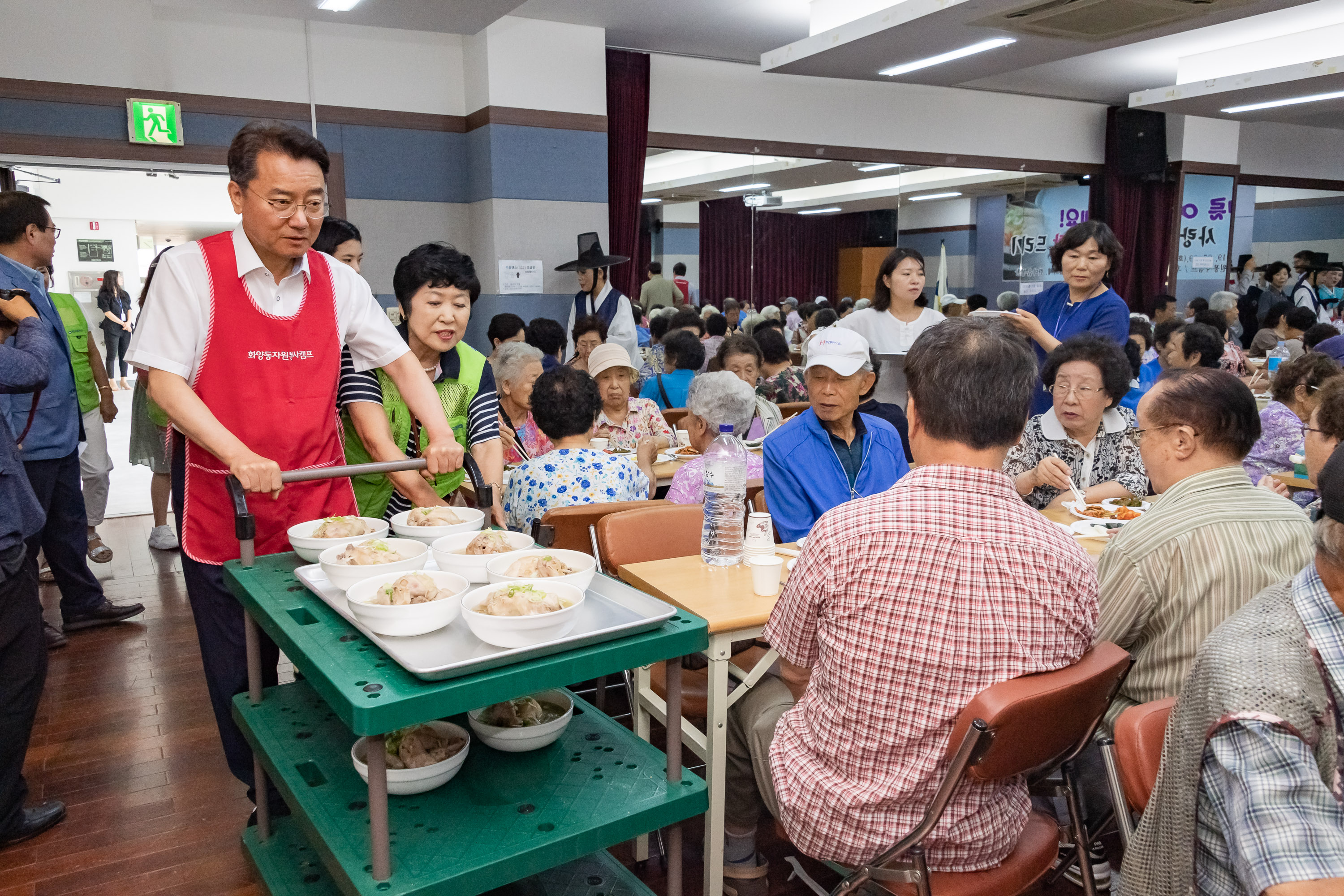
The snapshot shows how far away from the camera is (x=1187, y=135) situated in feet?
31.6

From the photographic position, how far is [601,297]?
22.3 ft

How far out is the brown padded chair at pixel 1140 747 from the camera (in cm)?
140

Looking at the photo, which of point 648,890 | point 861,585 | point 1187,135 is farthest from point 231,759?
point 1187,135

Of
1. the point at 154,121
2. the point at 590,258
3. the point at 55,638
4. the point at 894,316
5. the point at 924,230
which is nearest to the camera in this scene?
the point at 55,638

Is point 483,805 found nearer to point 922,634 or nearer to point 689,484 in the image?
point 922,634

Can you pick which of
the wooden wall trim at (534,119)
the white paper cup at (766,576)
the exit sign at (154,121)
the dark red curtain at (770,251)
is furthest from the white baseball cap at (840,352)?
the dark red curtain at (770,251)

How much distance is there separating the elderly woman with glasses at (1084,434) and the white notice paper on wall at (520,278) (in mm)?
4307

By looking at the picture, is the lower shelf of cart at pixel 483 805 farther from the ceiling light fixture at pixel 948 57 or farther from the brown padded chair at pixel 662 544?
the ceiling light fixture at pixel 948 57

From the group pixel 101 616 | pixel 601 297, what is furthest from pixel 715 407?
pixel 601 297

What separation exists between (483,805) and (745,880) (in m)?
0.95

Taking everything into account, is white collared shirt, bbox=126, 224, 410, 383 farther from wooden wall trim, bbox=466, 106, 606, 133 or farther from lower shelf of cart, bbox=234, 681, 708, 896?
wooden wall trim, bbox=466, 106, 606, 133

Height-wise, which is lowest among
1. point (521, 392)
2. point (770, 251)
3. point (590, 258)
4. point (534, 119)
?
point (521, 392)

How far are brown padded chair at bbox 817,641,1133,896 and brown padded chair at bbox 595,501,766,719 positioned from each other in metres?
0.78

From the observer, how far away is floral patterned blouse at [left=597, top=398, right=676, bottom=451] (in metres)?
4.36
